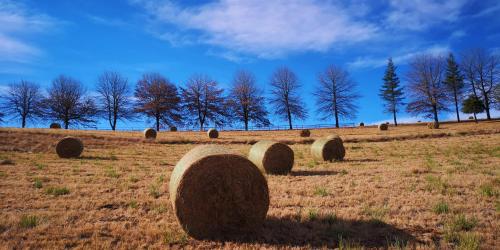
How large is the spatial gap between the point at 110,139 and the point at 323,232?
3079 cm

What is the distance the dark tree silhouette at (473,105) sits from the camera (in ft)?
176

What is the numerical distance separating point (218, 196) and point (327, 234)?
1.97 meters

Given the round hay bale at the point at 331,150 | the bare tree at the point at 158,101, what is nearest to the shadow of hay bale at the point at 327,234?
the round hay bale at the point at 331,150

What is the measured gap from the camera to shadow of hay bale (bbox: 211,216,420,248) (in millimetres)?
5238

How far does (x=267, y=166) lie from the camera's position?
1274 centimetres

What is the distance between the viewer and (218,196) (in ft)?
19.0

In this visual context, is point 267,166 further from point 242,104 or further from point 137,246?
point 242,104

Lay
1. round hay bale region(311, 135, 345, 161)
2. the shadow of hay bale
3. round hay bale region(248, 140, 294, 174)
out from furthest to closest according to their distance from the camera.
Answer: round hay bale region(311, 135, 345, 161) < round hay bale region(248, 140, 294, 174) < the shadow of hay bale

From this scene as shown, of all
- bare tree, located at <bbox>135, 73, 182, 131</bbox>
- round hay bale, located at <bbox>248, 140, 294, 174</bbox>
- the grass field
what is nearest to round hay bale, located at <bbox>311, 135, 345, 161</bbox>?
round hay bale, located at <bbox>248, 140, 294, 174</bbox>

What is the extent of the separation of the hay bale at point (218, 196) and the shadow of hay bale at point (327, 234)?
28cm

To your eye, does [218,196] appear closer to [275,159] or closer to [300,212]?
[300,212]

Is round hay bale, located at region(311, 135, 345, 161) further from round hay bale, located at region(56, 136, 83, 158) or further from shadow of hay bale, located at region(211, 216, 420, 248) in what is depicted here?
round hay bale, located at region(56, 136, 83, 158)

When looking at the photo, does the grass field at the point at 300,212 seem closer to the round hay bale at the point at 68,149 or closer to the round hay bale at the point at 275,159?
the round hay bale at the point at 275,159

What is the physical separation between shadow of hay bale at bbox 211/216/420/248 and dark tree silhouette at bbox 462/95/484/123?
5798 centimetres
